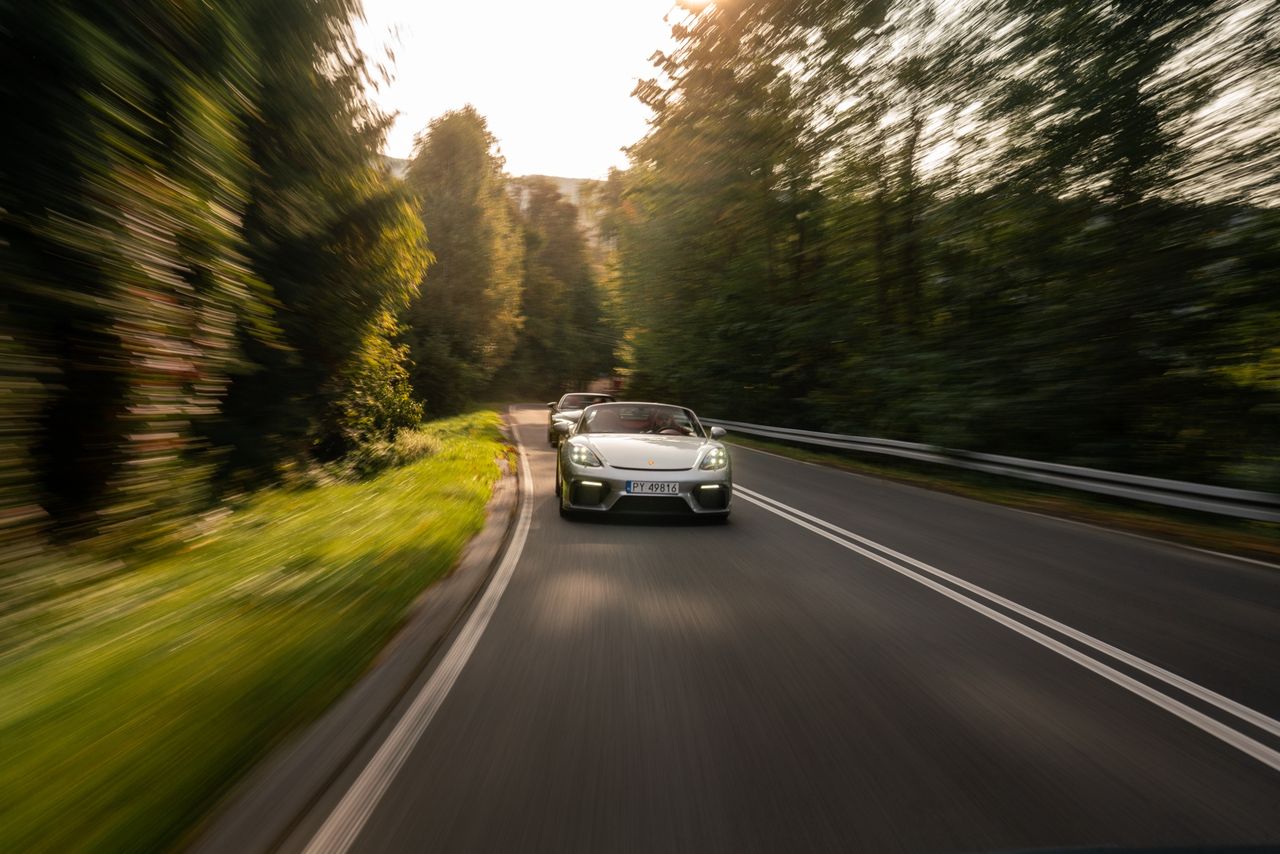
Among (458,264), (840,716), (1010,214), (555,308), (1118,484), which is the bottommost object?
(1118,484)

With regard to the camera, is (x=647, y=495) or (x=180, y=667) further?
(x=647, y=495)

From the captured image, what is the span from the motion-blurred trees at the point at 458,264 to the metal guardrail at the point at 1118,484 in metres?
23.3

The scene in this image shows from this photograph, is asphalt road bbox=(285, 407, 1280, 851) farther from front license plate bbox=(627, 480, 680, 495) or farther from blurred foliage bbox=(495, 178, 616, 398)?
blurred foliage bbox=(495, 178, 616, 398)

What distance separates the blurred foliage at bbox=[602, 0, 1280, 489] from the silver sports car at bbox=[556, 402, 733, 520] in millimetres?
5977

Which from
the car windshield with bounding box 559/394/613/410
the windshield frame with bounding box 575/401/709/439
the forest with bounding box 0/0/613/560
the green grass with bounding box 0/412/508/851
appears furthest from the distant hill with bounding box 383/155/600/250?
the green grass with bounding box 0/412/508/851

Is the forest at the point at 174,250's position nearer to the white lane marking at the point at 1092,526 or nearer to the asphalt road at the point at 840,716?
the asphalt road at the point at 840,716

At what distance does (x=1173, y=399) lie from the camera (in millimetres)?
11445

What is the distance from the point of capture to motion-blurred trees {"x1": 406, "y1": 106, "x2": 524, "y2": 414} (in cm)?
3531

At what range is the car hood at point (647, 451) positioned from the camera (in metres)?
8.20

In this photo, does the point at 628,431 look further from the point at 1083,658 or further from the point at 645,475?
the point at 1083,658

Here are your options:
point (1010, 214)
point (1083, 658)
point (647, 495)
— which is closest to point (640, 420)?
point (647, 495)

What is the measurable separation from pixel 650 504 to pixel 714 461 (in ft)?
2.88

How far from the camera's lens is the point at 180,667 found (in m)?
3.77

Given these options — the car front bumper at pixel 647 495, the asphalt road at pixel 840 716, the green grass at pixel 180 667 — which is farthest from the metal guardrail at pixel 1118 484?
the green grass at pixel 180 667
